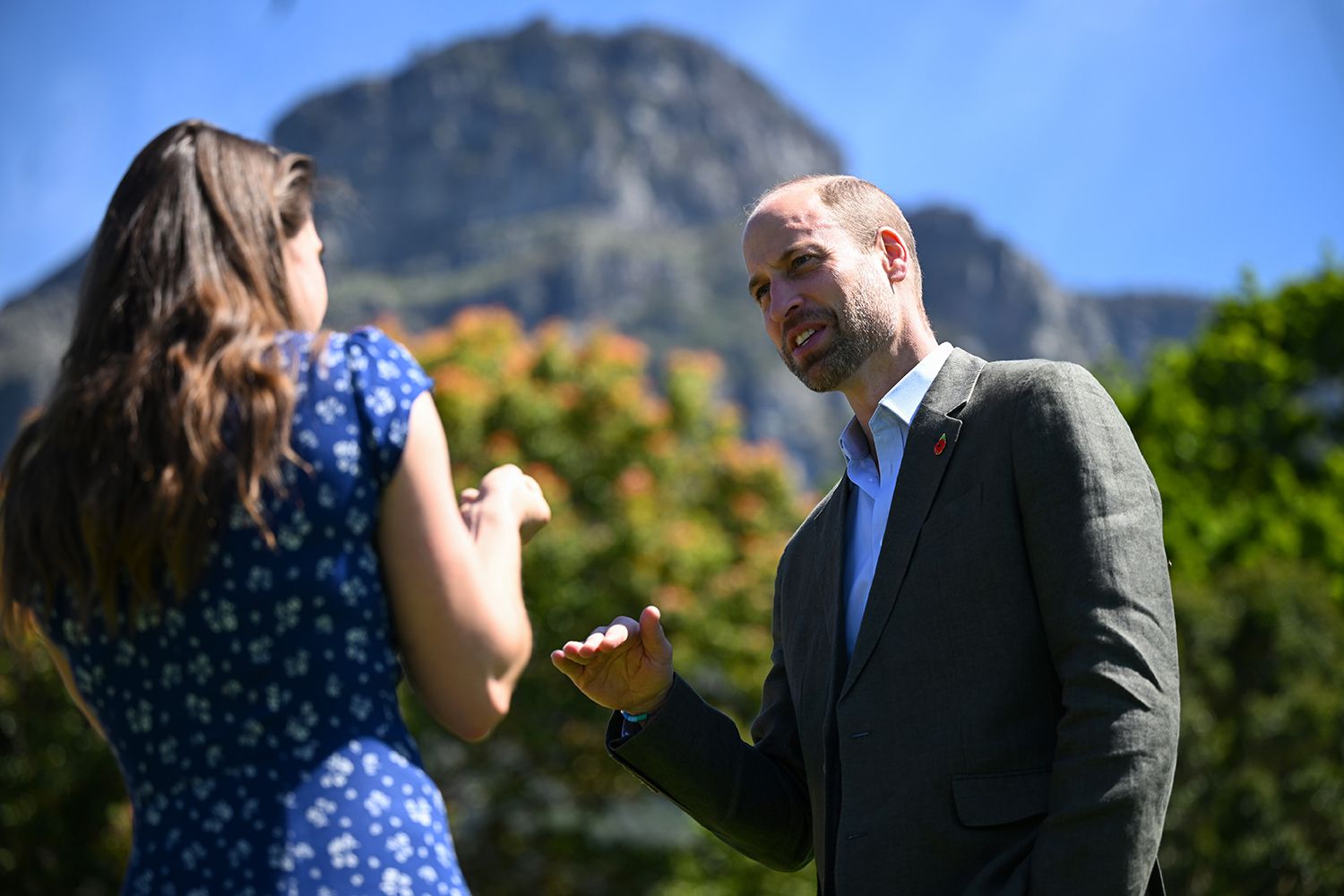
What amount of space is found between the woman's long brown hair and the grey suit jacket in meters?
1.12

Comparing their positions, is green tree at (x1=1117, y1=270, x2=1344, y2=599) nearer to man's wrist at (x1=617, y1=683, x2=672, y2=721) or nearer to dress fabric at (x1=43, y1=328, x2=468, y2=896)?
man's wrist at (x1=617, y1=683, x2=672, y2=721)

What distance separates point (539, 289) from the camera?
451 feet

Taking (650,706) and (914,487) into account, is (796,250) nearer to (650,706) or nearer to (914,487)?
(914,487)

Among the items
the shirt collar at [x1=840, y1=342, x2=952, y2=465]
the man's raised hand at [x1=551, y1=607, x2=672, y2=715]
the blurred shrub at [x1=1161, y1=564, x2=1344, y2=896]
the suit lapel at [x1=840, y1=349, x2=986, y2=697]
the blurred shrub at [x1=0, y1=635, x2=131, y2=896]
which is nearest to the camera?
the suit lapel at [x1=840, y1=349, x2=986, y2=697]

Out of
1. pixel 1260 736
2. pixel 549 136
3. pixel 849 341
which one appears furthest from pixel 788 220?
pixel 549 136

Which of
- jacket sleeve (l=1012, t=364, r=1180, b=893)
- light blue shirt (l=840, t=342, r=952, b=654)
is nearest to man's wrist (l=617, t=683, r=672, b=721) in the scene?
light blue shirt (l=840, t=342, r=952, b=654)

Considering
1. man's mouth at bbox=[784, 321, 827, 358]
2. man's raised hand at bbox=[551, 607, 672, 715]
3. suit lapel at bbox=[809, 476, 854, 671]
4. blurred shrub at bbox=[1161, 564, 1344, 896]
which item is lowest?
blurred shrub at bbox=[1161, 564, 1344, 896]

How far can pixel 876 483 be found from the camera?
2.66m

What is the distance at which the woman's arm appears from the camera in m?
1.89

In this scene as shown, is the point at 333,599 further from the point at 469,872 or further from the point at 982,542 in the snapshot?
the point at 469,872

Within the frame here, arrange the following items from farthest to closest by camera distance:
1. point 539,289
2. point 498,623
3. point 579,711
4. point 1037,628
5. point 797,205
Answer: point 539,289
point 579,711
point 797,205
point 1037,628
point 498,623

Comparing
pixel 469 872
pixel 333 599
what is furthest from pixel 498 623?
pixel 469 872

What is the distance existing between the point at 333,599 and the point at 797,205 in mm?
1357

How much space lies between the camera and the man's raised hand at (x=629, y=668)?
246 centimetres
